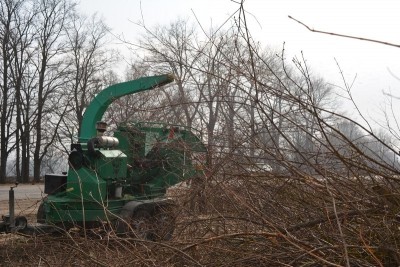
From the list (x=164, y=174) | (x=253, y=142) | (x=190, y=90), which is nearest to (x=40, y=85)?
(x=164, y=174)

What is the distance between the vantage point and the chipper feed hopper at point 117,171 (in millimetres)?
7859

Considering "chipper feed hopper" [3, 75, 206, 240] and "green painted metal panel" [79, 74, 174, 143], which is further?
"green painted metal panel" [79, 74, 174, 143]

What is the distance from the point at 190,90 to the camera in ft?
21.7

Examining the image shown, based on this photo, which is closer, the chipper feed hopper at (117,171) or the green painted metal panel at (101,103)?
the chipper feed hopper at (117,171)

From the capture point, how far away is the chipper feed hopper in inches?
309

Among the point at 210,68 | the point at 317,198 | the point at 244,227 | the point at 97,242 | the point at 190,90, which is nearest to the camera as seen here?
the point at 317,198

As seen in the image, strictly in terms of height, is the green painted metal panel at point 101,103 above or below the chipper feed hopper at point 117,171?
above

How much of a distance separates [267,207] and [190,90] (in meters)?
3.00

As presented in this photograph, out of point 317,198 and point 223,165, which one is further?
point 223,165

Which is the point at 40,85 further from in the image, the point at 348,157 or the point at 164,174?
the point at 348,157

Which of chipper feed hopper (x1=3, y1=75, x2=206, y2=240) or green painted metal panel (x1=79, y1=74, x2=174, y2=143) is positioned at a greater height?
green painted metal panel (x1=79, y1=74, x2=174, y2=143)

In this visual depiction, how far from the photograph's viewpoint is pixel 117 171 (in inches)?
335

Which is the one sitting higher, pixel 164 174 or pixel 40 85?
pixel 40 85

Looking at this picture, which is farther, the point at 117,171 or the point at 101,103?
the point at 101,103
